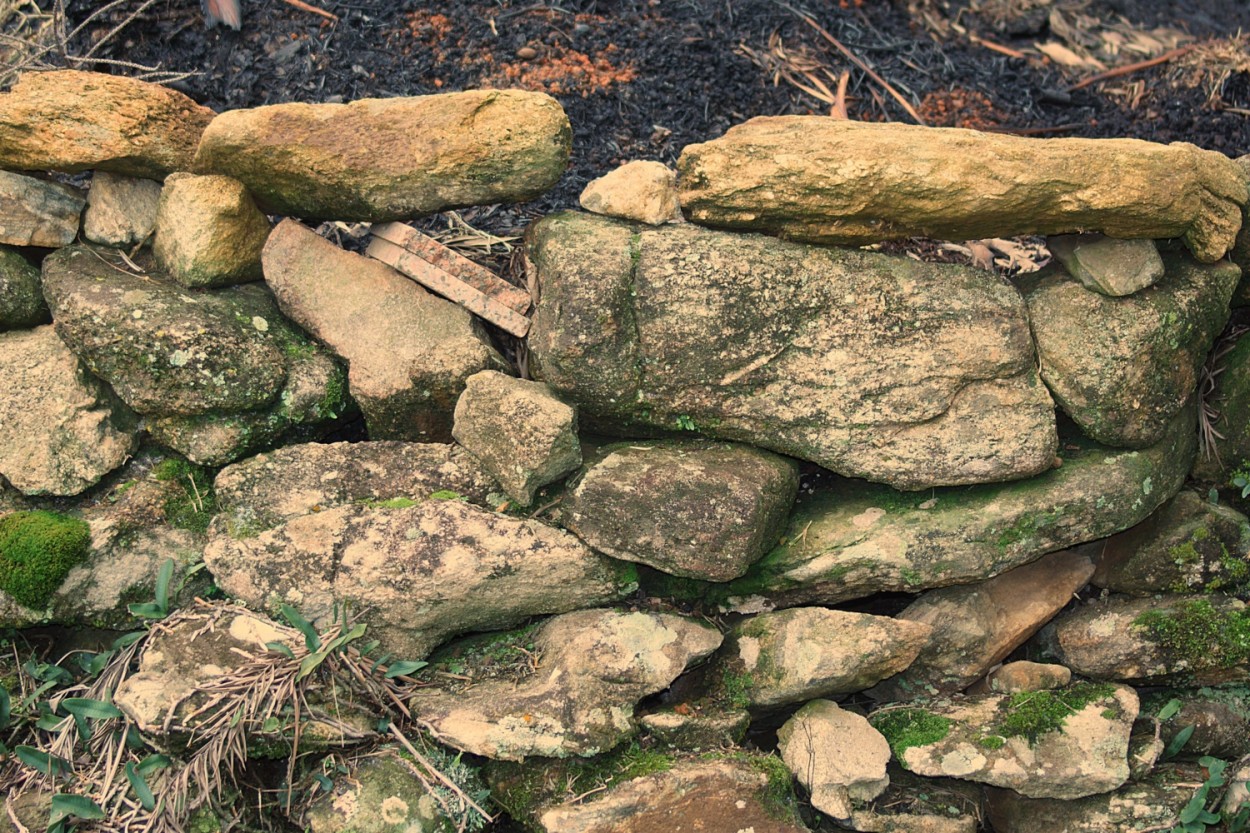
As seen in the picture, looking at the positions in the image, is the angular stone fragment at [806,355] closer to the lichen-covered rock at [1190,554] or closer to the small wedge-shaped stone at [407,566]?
the small wedge-shaped stone at [407,566]

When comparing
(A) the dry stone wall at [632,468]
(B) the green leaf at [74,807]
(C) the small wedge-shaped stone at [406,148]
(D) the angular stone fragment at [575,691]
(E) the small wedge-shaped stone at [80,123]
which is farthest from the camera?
(E) the small wedge-shaped stone at [80,123]

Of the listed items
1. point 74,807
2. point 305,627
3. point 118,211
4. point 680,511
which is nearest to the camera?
point 74,807

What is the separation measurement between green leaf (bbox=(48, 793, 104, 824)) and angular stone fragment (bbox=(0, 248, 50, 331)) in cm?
183

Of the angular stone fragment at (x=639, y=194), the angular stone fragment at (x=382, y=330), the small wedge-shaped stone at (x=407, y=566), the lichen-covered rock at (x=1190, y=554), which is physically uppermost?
the angular stone fragment at (x=639, y=194)

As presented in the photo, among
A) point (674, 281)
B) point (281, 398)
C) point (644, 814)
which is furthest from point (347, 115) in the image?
point (644, 814)

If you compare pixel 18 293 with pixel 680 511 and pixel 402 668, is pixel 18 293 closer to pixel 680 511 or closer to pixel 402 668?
pixel 402 668

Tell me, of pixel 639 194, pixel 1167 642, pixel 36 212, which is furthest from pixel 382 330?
pixel 1167 642

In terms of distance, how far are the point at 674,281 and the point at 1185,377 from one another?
6.48 ft

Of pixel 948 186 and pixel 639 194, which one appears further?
pixel 639 194

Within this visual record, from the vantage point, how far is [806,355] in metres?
3.92

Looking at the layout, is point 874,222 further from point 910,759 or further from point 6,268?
point 6,268

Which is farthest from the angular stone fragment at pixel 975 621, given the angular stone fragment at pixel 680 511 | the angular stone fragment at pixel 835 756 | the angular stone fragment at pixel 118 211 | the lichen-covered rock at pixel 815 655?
the angular stone fragment at pixel 118 211

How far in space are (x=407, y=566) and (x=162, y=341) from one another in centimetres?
122

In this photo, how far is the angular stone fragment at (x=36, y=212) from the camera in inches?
161
